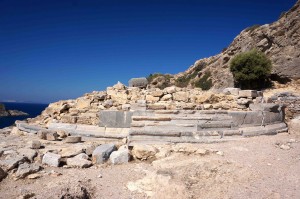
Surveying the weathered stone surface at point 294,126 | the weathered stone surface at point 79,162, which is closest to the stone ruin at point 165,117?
the weathered stone surface at point 294,126

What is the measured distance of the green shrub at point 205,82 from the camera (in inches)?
1046

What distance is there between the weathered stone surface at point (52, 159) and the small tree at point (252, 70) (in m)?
17.1

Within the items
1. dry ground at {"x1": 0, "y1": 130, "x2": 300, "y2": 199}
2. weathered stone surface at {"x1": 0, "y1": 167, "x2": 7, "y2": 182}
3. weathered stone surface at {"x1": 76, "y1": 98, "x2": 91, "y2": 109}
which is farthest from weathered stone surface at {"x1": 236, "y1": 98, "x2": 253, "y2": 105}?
weathered stone surface at {"x1": 0, "y1": 167, "x2": 7, "y2": 182}

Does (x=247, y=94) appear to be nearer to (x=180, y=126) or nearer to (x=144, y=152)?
(x=180, y=126)

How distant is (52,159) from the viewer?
17.3 ft

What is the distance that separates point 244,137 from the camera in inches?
284

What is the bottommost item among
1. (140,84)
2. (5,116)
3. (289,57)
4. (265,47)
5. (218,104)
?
(5,116)

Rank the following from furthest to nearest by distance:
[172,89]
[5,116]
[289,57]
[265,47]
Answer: [5,116], [265,47], [289,57], [172,89]

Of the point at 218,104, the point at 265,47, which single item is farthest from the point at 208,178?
the point at 265,47

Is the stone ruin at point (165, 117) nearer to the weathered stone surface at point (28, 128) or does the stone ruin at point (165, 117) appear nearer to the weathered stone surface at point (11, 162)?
the weathered stone surface at point (28, 128)

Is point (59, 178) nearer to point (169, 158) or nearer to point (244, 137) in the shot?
point (169, 158)

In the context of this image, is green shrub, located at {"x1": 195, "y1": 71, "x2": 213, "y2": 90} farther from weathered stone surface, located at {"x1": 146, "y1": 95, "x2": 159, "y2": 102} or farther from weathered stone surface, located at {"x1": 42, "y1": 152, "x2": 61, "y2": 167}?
weathered stone surface, located at {"x1": 42, "y1": 152, "x2": 61, "y2": 167}

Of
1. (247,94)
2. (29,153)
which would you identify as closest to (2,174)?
(29,153)

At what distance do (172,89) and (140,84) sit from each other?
2521 mm
